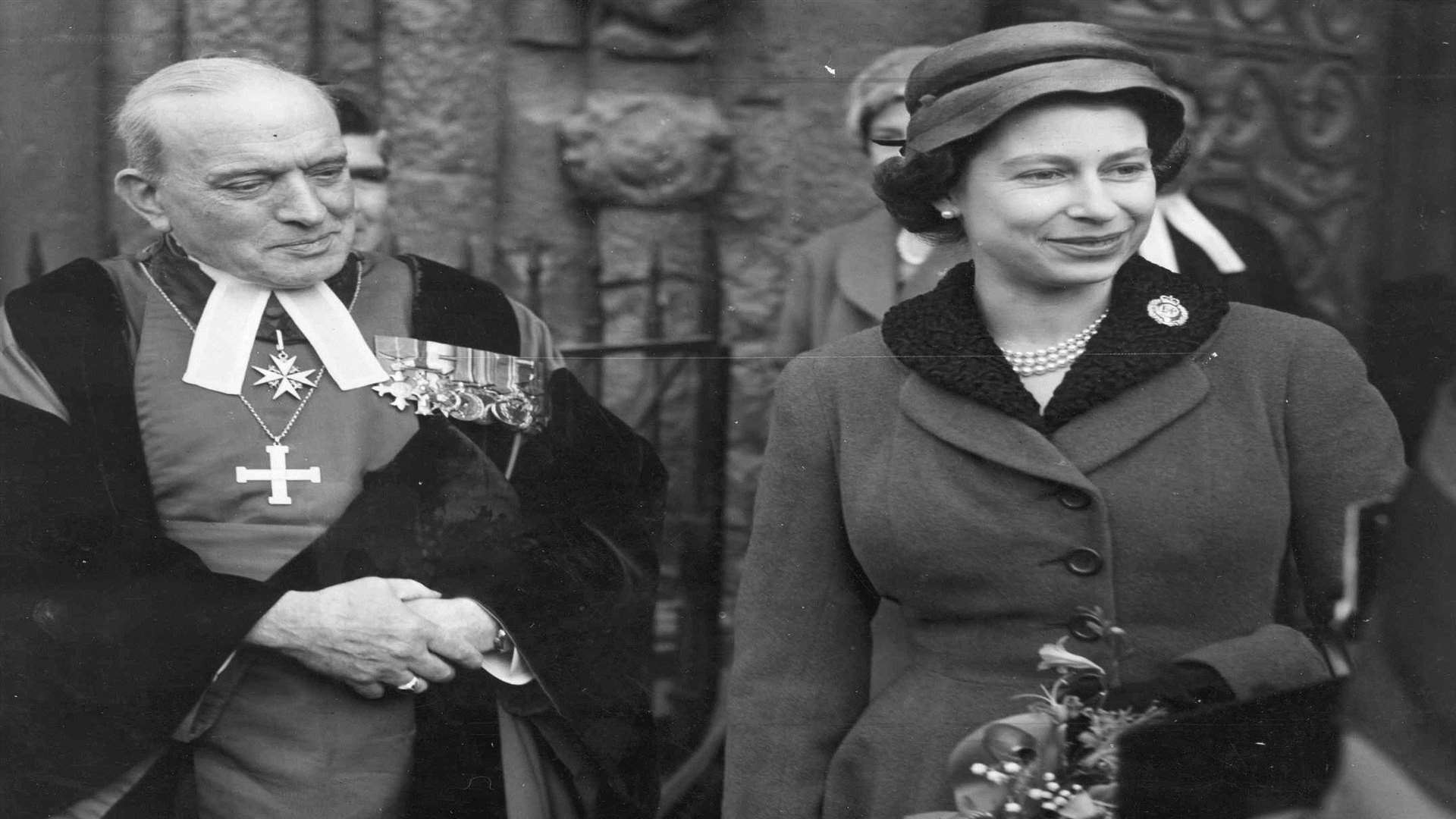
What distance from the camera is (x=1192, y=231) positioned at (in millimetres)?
3443

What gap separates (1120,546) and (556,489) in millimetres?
1150

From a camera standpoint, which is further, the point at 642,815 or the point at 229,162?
the point at 642,815

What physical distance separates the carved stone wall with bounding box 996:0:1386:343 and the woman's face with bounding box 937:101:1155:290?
2.27 ft

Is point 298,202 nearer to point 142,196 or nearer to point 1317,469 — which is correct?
point 142,196

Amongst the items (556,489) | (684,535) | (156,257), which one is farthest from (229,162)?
(684,535)

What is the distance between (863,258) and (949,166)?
0.63 meters

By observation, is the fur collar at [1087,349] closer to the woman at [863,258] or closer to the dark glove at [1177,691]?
the dark glove at [1177,691]

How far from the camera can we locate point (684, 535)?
356cm

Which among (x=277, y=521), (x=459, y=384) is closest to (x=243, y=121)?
(x=459, y=384)

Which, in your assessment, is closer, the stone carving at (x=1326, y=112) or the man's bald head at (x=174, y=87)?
the man's bald head at (x=174, y=87)

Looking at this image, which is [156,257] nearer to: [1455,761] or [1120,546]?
[1120,546]

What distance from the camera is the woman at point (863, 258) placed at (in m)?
3.43

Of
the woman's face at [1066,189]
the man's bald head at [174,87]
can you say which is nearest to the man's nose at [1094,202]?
the woman's face at [1066,189]

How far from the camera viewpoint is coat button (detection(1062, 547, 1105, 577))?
2723 millimetres
